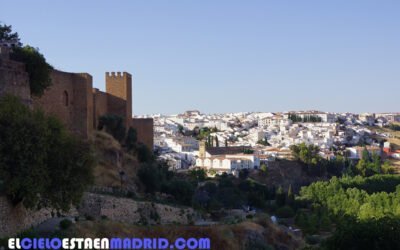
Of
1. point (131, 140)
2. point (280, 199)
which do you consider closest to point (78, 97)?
point (131, 140)

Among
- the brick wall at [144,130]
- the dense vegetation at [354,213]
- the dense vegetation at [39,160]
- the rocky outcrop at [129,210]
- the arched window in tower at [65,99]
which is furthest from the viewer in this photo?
A: the brick wall at [144,130]

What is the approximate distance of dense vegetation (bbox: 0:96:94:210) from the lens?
47.3 feet

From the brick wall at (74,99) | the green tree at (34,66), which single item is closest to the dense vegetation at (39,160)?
the green tree at (34,66)

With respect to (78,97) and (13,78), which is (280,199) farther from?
(13,78)

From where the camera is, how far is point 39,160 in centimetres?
1462

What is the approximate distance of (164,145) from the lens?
8900 centimetres

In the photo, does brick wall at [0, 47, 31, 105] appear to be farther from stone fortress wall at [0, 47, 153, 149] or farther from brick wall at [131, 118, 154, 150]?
brick wall at [131, 118, 154, 150]

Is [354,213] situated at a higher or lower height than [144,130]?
lower

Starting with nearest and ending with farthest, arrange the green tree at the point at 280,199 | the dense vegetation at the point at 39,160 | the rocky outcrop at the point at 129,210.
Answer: the dense vegetation at the point at 39,160
the rocky outcrop at the point at 129,210
the green tree at the point at 280,199

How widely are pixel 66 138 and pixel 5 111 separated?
1783mm

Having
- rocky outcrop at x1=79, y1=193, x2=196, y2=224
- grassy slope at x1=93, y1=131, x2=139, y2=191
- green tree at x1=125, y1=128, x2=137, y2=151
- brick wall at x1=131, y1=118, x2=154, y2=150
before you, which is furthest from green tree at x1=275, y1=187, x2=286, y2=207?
rocky outcrop at x1=79, y1=193, x2=196, y2=224

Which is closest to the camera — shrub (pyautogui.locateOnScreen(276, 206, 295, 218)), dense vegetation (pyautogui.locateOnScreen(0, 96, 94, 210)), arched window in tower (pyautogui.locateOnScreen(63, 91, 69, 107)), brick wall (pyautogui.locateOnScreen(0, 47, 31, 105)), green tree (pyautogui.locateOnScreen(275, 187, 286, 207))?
dense vegetation (pyautogui.locateOnScreen(0, 96, 94, 210))

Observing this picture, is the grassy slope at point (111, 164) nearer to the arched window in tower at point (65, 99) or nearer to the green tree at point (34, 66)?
the arched window in tower at point (65, 99)

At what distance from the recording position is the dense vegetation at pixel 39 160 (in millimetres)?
14406
